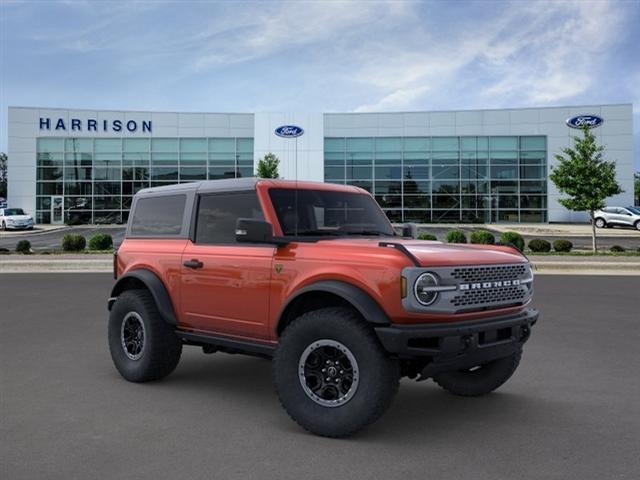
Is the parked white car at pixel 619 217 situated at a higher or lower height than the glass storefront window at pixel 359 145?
lower

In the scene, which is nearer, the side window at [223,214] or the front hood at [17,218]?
the side window at [223,214]

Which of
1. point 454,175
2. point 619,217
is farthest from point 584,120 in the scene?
point 454,175

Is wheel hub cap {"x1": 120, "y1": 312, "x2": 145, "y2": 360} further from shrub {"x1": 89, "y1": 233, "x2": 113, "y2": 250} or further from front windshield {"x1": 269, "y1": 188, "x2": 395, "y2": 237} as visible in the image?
shrub {"x1": 89, "y1": 233, "x2": 113, "y2": 250}

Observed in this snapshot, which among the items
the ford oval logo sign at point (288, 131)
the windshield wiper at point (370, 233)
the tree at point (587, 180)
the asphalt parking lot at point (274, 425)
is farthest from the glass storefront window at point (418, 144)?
the windshield wiper at point (370, 233)

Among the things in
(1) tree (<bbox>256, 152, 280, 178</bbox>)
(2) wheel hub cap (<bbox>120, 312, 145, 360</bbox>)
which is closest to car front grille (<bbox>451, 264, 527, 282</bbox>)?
(2) wheel hub cap (<bbox>120, 312, 145, 360</bbox>)

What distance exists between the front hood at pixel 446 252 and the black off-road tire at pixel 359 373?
0.51 meters

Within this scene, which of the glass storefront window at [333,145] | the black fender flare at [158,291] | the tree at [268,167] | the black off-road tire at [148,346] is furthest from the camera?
the glass storefront window at [333,145]

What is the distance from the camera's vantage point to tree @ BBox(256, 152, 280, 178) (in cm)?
4119

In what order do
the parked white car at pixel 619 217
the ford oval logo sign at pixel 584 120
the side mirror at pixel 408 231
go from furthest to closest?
the ford oval logo sign at pixel 584 120 < the parked white car at pixel 619 217 < the side mirror at pixel 408 231

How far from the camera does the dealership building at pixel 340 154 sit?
46.5 m

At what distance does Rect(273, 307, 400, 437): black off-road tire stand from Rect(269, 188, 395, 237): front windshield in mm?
984

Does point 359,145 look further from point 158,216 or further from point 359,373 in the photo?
point 359,373

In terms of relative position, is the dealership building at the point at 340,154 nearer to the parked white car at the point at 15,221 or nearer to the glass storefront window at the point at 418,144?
the glass storefront window at the point at 418,144

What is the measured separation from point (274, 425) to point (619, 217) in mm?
41625
